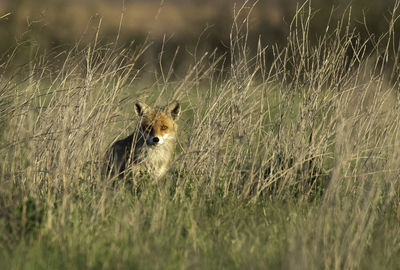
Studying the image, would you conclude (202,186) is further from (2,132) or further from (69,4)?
(69,4)

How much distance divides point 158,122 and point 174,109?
0.25 meters

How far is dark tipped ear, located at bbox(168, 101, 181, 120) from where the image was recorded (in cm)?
663

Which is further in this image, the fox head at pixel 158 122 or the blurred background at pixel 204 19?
the blurred background at pixel 204 19

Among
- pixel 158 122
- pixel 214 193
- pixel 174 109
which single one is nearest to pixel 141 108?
pixel 158 122

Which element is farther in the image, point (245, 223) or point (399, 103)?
point (399, 103)

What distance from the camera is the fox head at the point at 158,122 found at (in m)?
6.84

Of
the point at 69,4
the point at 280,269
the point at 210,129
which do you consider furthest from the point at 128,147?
the point at 69,4

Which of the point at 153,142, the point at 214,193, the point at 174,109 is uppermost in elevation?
the point at 174,109

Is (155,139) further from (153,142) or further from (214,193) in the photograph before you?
(214,193)

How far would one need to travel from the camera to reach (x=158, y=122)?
702 cm

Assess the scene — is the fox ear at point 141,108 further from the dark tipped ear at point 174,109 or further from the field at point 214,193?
the field at point 214,193

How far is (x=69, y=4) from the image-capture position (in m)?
18.3

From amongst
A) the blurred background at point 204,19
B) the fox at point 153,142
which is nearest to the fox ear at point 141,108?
the fox at point 153,142

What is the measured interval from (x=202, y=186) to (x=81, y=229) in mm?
1454
